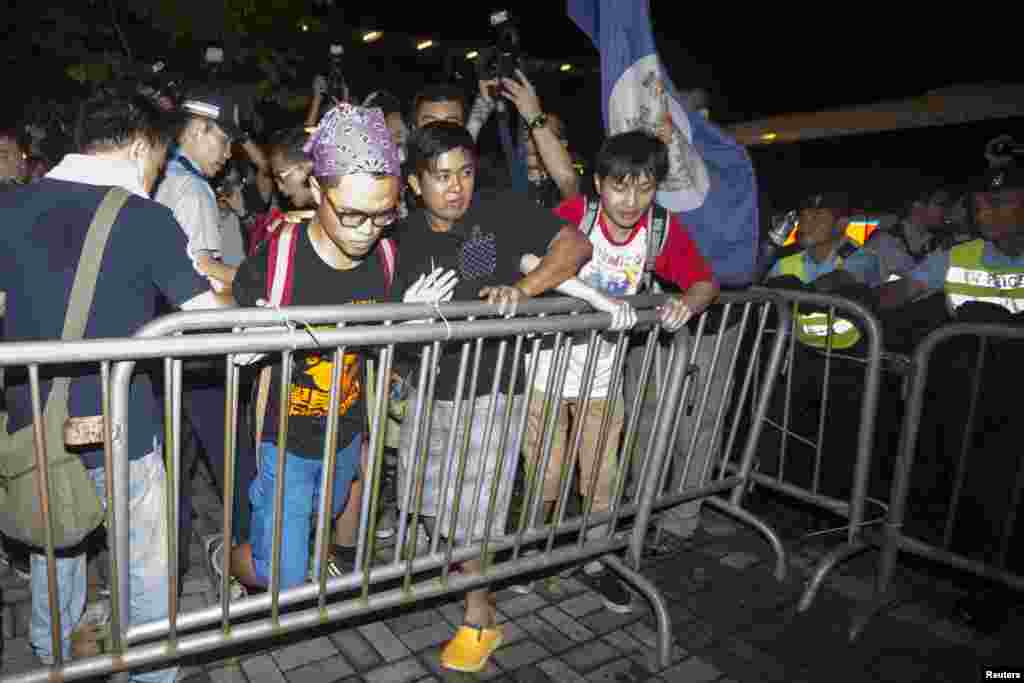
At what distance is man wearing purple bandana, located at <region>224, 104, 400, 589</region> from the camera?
96.7 inches

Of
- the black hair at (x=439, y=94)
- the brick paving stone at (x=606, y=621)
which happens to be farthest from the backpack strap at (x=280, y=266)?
the brick paving stone at (x=606, y=621)

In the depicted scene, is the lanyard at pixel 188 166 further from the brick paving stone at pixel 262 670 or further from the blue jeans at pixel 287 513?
the brick paving stone at pixel 262 670

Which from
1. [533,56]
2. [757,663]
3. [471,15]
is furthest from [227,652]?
[533,56]

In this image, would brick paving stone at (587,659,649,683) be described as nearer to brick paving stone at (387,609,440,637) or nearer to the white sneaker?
brick paving stone at (387,609,440,637)

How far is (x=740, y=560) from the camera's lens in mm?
4082

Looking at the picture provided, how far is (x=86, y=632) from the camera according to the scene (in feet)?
10.1

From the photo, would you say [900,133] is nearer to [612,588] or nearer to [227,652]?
[612,588]

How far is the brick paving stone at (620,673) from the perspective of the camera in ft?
10.0

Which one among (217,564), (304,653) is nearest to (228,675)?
(304,653)

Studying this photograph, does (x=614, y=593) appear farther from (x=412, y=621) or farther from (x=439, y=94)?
(x=439, y=94)

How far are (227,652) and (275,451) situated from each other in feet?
3.52

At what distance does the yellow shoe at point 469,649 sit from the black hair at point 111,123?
2445 mm

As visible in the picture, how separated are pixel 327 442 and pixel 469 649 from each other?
4.27ft

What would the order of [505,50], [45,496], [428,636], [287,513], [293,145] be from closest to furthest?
[45,496], [287,513], [428,636], [293,145], [505,50]
